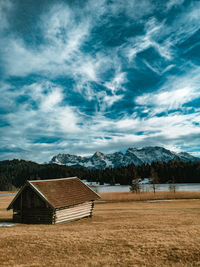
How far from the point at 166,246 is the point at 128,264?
344cm

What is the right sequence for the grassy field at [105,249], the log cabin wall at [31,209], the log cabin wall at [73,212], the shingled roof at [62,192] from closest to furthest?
the grassy field at [105,249] < the log cabin wall at [31,209] < the log cabin wall at [73,212] < the shingled roof at [62,192]

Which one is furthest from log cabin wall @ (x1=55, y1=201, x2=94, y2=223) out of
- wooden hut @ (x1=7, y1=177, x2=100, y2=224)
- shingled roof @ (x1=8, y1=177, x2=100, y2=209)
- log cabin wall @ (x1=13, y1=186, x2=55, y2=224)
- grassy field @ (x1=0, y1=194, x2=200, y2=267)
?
grassy field @ (x1=0, y1=194, x2=200, y2=267)

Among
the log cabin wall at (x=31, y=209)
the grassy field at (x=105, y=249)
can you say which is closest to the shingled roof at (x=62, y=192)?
the log cabin wall at (x=31, y=209)

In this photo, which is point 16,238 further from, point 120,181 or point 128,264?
point 120,181

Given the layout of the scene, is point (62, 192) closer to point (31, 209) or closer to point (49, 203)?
point (49, 203)

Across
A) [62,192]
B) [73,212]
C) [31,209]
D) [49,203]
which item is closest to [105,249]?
[49,203]

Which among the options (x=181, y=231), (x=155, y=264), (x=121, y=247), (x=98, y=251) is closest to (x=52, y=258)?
(x=98, y=251)

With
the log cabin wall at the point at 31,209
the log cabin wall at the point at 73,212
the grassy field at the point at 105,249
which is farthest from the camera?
the log cabin wall at the point at 73,212

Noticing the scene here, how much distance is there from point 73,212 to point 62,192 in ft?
8.83

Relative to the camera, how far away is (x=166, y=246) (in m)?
12.4

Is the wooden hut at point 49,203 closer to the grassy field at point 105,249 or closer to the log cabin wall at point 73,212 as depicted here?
the log cabin wall at point 73,212

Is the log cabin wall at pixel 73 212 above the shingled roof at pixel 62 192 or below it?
below

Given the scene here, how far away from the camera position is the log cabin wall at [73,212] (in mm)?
23759

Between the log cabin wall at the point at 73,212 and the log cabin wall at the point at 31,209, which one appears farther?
the log cabin wall at the point at 73,212
